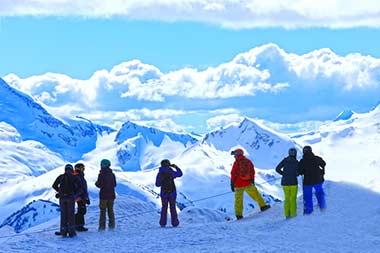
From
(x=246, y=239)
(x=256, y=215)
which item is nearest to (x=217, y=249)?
(x=246, y=239)

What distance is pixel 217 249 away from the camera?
20.0 meters

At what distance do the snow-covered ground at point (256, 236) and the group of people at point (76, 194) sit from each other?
1.57ft

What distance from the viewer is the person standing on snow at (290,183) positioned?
26.3m

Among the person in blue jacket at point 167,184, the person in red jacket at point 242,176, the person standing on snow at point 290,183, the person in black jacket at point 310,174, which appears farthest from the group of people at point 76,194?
the person in black jacket at point 310,174

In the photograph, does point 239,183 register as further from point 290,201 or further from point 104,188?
point 104,188

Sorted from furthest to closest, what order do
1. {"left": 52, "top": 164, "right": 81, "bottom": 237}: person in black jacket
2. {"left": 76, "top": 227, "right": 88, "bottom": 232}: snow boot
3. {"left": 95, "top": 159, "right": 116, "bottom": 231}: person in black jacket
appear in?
1. {"left": 95, "top": 159, "right": 116, "bottom": 231}: person in black jacket
2. {"left": 76, "top": 227, "right": 88, "bottom": 232}: snow boot
3. {"left": 52, "top": 164, "right": 81, "bottom": 237}: person in black jacket

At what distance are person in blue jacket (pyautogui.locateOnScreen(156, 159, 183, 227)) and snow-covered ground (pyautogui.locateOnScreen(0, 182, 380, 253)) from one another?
1.69m

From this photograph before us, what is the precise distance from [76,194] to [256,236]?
19.3ft

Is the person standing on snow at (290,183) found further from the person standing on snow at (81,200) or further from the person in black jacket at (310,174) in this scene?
the person standing on snow at (81,200)

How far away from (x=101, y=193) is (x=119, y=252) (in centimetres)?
675

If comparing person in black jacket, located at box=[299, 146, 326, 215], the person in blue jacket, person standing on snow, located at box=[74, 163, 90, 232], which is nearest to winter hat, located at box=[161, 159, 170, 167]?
the person in blue jacket

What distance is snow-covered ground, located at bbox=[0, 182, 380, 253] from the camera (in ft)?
66.3

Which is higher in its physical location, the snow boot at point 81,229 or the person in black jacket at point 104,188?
the person in black jacket at point 104,188

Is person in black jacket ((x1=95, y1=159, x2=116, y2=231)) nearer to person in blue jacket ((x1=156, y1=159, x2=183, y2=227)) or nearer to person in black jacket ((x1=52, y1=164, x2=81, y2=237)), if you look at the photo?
person in blue jacket ((x1=156, y1=159, x2=183, y2=227))
